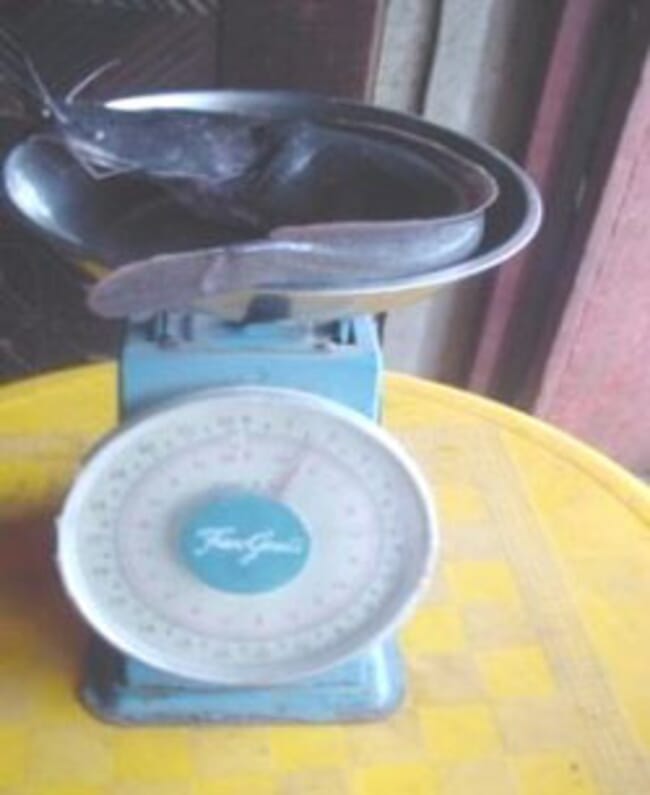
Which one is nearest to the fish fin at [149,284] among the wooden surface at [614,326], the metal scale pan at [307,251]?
the metal scale pan at [307,251]

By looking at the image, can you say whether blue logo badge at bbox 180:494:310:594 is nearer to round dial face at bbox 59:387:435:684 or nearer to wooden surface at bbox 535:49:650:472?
round dial face at bbox 59:387:435:684

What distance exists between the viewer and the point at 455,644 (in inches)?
31.9

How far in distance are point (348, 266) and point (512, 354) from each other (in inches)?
34.8

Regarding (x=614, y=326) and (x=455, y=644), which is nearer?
(x=455, y=644)

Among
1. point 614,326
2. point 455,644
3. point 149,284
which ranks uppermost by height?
point 149,284

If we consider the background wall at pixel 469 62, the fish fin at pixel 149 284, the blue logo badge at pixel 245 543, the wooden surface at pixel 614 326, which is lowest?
the wooden surface at pixel 614 326

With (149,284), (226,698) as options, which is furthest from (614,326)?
(149,284)

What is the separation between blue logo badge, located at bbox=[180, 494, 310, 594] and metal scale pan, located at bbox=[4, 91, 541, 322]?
0.34ft

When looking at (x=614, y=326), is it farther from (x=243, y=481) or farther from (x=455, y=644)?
(x=243, y=481)

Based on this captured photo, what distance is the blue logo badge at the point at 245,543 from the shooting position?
636mm

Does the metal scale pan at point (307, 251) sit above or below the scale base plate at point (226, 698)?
above

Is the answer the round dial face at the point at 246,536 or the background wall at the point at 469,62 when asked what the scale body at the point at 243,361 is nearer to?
the round dial face at the point at 246,536

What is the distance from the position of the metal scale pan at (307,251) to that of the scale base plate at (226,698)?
0.24 meters

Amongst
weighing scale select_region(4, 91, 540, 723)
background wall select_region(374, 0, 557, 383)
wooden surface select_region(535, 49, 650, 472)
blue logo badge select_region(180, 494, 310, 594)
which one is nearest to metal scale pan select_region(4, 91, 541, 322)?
weighing scale select_region(4, 91, 540, 723)
